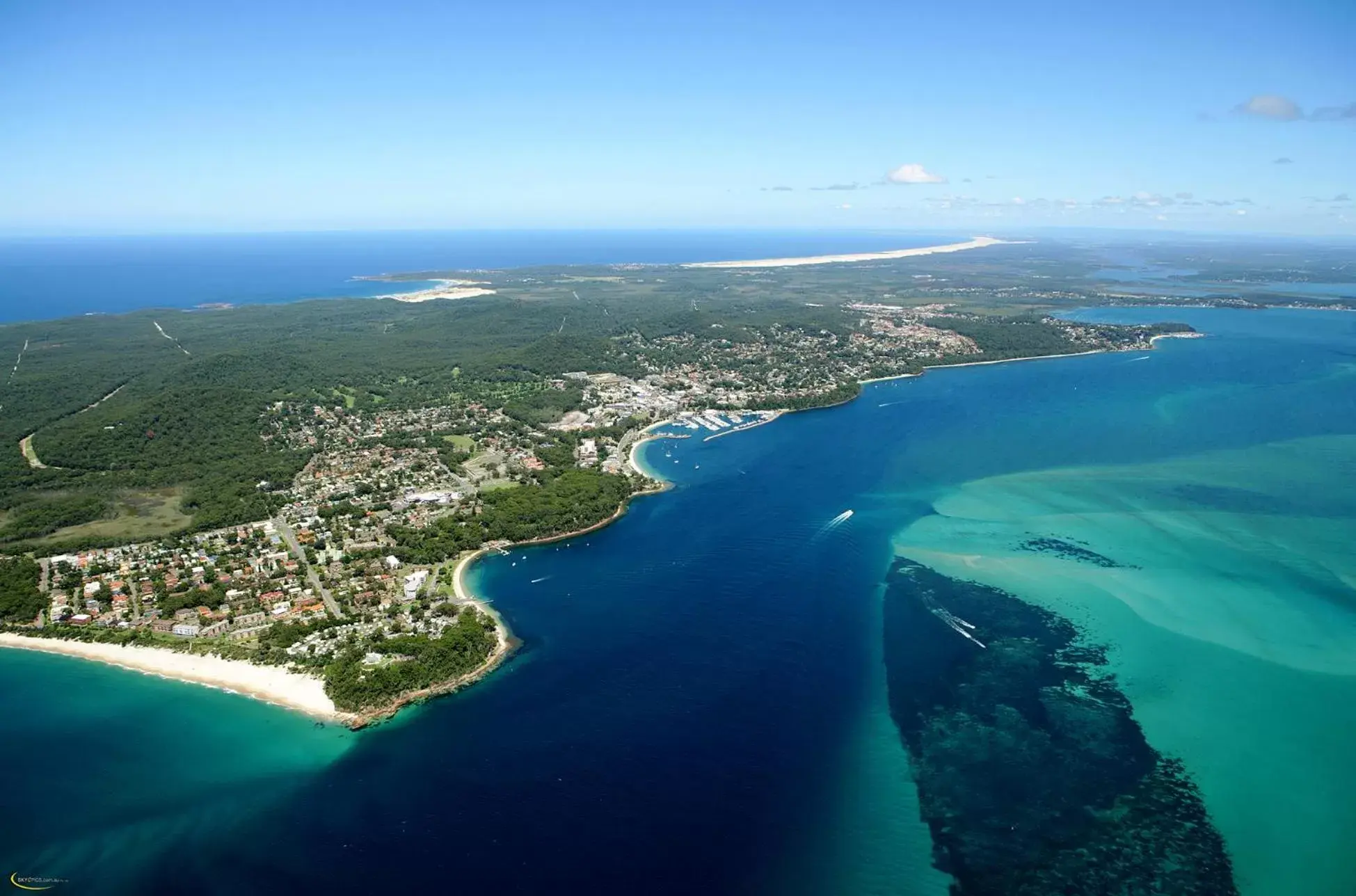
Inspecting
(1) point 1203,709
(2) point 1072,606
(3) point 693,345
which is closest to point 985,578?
(2) point 1072,606

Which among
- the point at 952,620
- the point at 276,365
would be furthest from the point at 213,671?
the point at 276,365

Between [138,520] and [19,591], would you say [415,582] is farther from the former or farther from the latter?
[138,520]

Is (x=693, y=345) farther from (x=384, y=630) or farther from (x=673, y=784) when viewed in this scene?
(x=673, y=784)

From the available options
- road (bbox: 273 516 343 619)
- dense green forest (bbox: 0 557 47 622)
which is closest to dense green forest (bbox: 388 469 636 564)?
road (bbox: 273 516 343 619)

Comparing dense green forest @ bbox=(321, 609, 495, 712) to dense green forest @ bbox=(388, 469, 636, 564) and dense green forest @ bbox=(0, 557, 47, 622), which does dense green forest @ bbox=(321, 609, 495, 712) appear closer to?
dense green forest @ bbox=(388, 469, 636, 564)

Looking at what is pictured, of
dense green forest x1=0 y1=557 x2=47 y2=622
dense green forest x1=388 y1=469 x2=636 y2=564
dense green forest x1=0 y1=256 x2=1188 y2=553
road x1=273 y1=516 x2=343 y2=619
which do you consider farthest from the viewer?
dense green forest x1=0 y1=256 x2=1188 y2=553

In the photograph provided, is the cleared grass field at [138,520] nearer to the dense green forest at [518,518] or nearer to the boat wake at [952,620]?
the dense green forest at [518,518]
